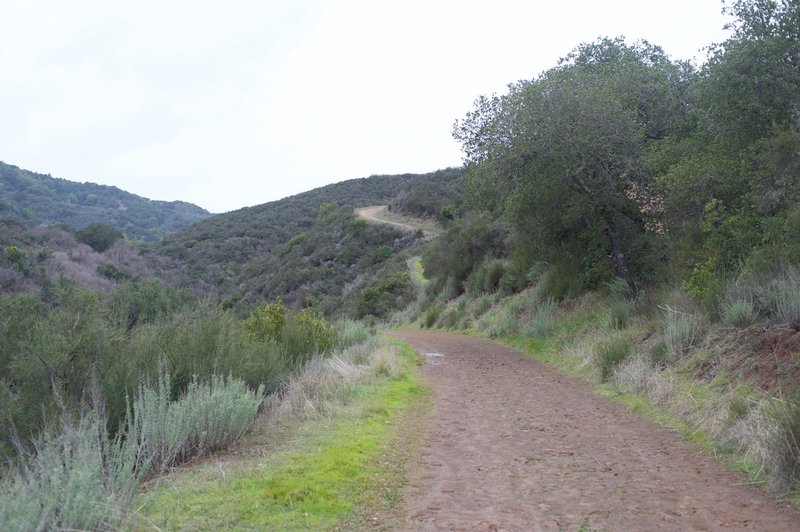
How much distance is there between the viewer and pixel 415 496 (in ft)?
19.0

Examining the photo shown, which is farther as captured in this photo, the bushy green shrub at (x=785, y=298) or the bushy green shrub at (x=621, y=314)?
the bushy green shrub at (x=621, y=314)

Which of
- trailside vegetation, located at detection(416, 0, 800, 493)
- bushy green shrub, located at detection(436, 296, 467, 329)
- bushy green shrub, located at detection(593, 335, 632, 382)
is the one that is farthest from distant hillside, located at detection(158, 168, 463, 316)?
bushy green shrub, located at detection(593, 335, 632, 382)

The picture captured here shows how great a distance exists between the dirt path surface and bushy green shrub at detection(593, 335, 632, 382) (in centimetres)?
115

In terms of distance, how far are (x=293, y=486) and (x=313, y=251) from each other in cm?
5218

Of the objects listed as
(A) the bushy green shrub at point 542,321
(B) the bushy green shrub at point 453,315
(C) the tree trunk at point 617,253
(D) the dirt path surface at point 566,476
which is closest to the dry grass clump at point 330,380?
(D) the dirt path surface at point 566,476

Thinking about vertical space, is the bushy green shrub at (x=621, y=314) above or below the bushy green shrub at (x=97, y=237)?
below

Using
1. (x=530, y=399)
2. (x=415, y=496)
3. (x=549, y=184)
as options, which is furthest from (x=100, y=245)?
(x=415, y=496)

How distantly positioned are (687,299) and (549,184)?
5239 mm

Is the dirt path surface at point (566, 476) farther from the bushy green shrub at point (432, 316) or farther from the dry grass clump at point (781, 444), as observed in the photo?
the bushy green shrub at point (432, 316)

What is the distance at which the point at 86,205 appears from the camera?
101 m

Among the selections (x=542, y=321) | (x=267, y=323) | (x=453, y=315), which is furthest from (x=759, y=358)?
(x=453, y=315)

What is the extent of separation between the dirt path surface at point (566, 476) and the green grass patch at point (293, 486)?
0.44 m

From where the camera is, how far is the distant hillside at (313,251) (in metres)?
43.2

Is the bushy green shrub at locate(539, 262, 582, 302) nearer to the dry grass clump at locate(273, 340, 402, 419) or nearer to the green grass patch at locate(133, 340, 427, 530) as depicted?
the dry grass clump at locate(273, 340, 402, 419)
